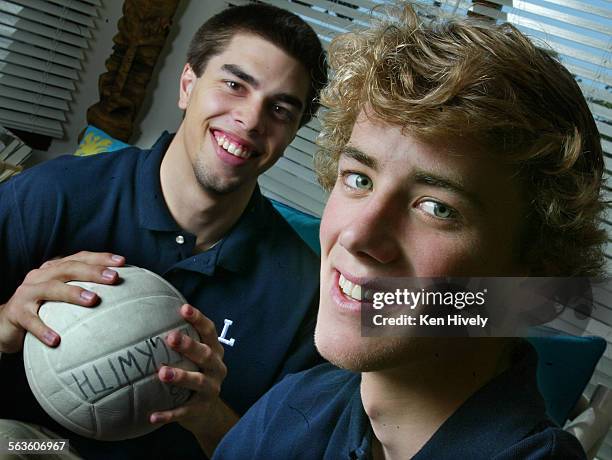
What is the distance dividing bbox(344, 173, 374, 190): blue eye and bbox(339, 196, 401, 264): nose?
19 mm

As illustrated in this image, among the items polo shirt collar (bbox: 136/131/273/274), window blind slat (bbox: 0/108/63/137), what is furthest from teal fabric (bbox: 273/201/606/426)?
window blind slat (bbox: 0/108/63/137)

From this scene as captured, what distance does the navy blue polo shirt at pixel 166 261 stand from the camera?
0.69m

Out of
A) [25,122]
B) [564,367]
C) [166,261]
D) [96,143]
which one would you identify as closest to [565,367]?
[564,367]

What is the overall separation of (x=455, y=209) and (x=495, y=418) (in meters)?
0.12

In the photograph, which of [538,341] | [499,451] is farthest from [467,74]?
[538,341]

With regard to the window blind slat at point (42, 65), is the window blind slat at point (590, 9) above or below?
above

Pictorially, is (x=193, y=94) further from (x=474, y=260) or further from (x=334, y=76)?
(x=474, y=260)

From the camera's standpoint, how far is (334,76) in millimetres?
507

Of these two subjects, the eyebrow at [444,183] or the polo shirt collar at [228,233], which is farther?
the polo shirt collar at [228,233]

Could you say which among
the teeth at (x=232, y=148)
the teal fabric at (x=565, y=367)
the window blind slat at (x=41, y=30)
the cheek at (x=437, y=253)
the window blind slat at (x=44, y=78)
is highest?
the cheek at (x=437, y=253)

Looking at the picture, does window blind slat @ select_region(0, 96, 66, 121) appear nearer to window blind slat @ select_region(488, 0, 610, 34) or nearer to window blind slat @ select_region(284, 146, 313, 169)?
window blind slat @ select_region(284, 146, 313, 169)

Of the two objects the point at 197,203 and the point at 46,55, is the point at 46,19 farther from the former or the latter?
the point at 197,203

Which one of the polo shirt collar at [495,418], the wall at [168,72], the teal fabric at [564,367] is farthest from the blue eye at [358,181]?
the wall at [168,72]

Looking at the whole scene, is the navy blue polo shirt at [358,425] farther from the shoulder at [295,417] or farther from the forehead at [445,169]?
the forehead at [445,169]
